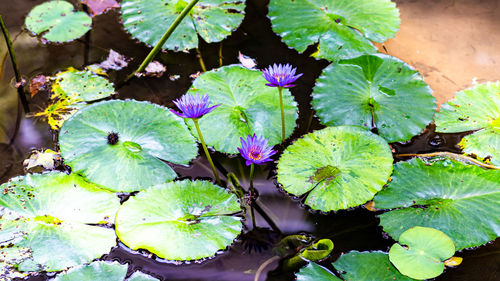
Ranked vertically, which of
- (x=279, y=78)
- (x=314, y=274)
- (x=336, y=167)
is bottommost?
(x=314, y=274)

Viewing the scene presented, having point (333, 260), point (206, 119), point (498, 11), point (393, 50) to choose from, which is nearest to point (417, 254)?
point (333, 260)

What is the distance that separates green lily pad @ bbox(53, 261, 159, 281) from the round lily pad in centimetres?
97

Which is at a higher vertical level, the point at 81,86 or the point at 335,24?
the point at 335,24

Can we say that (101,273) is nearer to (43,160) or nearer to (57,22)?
(43,160)

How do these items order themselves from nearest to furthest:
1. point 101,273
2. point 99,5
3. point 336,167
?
point 101,273 → point 336,167 → point 99,5

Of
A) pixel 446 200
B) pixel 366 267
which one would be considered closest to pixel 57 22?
pixel 366 267

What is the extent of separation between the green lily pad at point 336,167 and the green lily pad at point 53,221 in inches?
30.5

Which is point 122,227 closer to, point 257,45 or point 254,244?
point 254,244

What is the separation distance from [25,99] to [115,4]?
2.90 ft

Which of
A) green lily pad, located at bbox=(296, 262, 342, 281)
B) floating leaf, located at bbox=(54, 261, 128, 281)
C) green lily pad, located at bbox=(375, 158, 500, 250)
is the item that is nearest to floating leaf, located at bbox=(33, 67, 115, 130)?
floating leaf, located at bbox=(54, 261, 128, 281)

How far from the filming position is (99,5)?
2.77 metres

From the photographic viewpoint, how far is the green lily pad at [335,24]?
2365 millimetres

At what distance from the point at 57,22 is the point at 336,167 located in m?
1.95

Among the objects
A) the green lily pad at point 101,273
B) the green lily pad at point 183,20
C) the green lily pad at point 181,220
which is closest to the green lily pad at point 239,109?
the green lily pad at point 181,220
